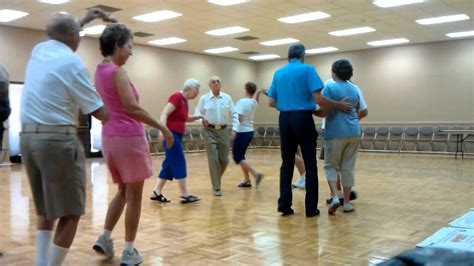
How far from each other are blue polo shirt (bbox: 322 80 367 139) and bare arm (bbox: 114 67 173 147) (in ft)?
7.32

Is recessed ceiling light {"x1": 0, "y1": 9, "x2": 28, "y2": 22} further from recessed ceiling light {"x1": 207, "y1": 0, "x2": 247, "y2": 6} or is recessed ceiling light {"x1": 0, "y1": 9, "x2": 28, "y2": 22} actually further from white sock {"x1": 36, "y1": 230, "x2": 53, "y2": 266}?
white sock {"x1": 36, "y1": 230, "x2": 53, "y2": 266}

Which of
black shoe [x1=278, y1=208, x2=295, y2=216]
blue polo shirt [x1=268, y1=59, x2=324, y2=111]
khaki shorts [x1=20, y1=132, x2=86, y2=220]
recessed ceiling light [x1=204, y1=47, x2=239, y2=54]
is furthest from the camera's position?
recessed ceiling light [x1=204, y1=47, x2=239, y2=54]

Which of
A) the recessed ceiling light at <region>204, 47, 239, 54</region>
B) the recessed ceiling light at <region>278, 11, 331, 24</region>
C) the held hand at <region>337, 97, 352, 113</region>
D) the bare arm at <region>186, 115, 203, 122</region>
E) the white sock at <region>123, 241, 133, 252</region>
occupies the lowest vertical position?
the white sock at <region>123, 241, 133, 252</region>

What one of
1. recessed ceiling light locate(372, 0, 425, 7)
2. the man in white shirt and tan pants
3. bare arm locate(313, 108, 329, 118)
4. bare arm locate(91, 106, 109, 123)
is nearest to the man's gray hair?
bare arm locate(91, 106, 109, 123)

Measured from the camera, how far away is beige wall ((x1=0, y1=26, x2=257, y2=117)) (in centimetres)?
1147

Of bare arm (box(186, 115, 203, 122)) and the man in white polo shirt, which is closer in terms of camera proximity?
the man in white polo shirt

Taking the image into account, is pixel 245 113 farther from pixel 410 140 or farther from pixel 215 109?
pixel 410 140

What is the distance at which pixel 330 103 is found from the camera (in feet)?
13.9

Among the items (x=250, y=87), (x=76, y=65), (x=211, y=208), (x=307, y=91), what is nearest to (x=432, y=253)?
(x=76, y=65)

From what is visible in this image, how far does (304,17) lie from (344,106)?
6857 millimetres

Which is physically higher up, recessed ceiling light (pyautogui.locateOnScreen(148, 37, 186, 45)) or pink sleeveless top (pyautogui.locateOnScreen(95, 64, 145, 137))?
recessed ceiling light (pyautogui.locateOnScreen(148, 37, 186, 45))

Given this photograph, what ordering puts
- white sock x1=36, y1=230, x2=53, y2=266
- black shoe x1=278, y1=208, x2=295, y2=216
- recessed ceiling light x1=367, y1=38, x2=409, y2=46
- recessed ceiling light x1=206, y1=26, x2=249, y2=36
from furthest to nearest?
recessed ceiling light x1=367, y1=38, x2=409, y2=46 < recessed ceiling light x1=206, y1=26, x2=249, y2=36 < black shoe x1=278, y1=208, x2=295, y2=216 < white sock x1=36, y1=230, x2=53, y2=266

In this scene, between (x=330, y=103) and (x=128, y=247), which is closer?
(x=128, y=247)

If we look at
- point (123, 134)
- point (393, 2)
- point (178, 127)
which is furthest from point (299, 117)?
point (393, 2)
